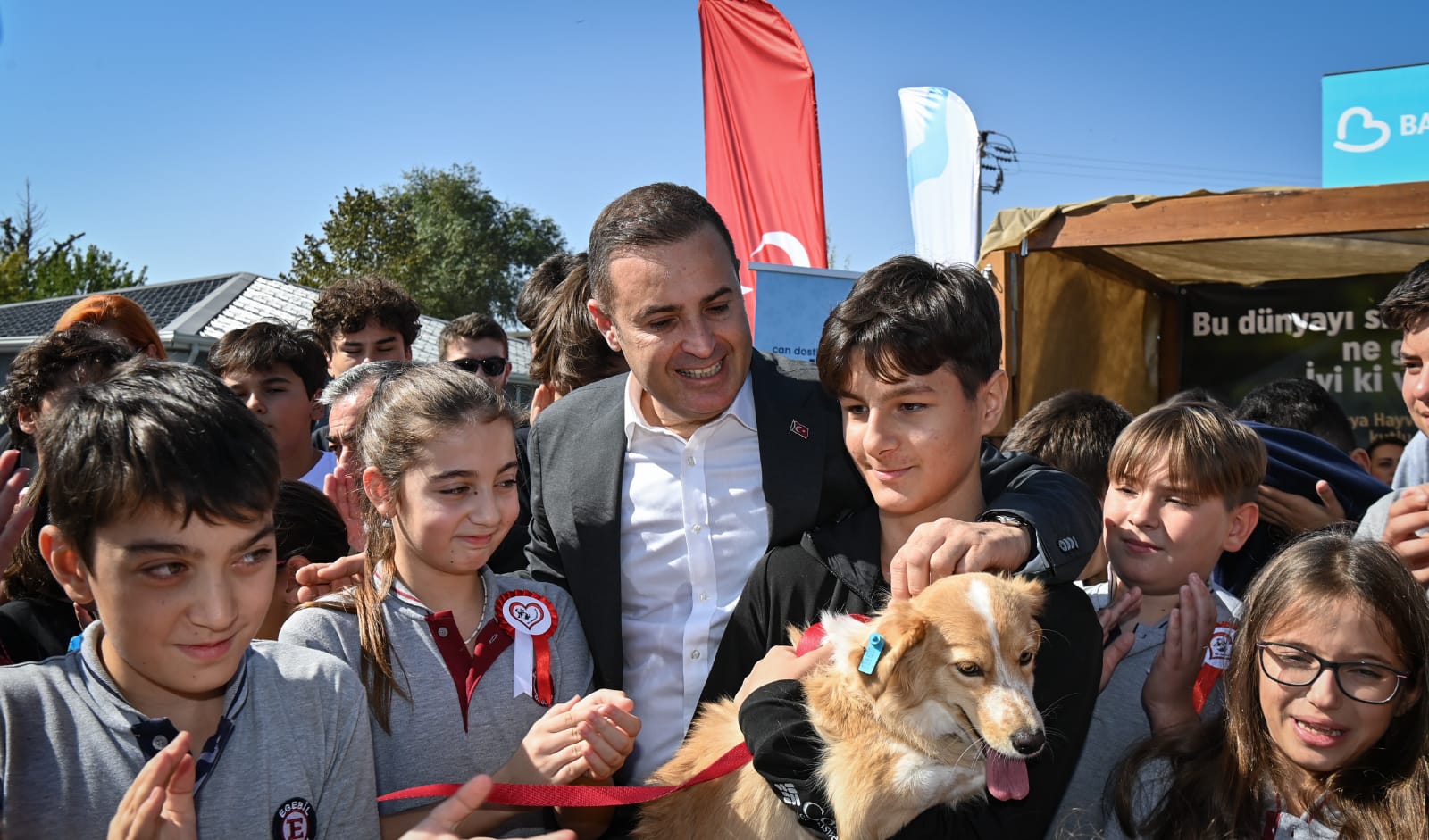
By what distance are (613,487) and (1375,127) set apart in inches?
384

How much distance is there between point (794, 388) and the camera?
356 cm

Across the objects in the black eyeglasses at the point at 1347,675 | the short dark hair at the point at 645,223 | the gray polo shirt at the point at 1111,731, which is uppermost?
the short dark hair at the point at 645,223

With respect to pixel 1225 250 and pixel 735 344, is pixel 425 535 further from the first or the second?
pixel 1225 250

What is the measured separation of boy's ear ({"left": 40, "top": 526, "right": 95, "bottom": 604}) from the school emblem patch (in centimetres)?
67

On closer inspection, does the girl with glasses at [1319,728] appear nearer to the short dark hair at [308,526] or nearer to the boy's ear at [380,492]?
the boy's ear at [380,492]

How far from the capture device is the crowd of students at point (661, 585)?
2.15 metres

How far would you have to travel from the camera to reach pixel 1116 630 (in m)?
3.33

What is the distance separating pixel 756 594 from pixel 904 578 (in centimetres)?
61

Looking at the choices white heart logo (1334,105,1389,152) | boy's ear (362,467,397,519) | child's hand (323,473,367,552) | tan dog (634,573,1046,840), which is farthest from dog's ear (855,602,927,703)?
white heart logo (1334,105,1389,152)

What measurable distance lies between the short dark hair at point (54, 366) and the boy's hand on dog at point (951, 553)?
362 centimetres

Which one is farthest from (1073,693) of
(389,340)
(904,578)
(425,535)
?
(389,340)

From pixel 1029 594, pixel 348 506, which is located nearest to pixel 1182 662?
pixel 1029 594

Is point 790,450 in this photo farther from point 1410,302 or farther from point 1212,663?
point 1410,302

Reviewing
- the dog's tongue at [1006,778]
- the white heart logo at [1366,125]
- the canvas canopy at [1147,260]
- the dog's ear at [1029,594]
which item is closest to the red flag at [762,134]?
the canvas canopy at [1147,260]
